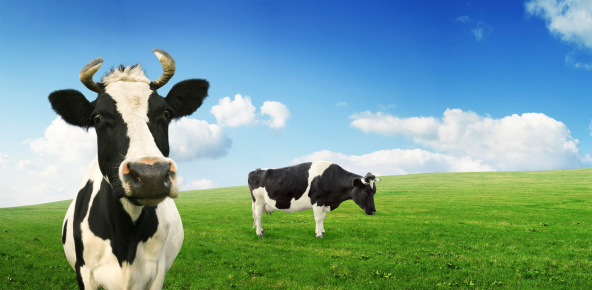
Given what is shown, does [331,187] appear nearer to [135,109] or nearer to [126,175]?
[135,109]

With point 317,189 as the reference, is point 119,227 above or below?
above

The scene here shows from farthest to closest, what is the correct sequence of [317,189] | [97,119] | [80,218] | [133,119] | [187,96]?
[317,189], [187,96], [80,218], [97,119], [133,119]

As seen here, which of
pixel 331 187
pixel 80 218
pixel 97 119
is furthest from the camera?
pixel 331 187

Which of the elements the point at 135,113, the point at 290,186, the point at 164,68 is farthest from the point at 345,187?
the point at 135,113

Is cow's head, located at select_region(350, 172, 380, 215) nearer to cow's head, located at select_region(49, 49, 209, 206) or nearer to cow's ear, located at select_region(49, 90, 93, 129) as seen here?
cow's head, located at select_region(49, 49, 209, 206)

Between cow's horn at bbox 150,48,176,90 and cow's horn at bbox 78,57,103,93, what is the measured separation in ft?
2.00

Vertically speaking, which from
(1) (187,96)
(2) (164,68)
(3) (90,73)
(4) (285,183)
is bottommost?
(4) (285,183)

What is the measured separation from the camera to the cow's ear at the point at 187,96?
17.1ft

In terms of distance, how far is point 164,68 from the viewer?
483 cm

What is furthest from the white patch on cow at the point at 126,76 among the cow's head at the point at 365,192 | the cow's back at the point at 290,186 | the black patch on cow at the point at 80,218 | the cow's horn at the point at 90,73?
the cow's head at the point at 365,192

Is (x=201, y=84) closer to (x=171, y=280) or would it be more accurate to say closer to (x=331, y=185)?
(x=171, y=280)

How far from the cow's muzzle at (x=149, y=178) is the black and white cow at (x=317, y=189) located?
13971 mm

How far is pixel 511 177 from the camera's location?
77.7 meters

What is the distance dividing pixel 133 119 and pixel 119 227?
1328mm
